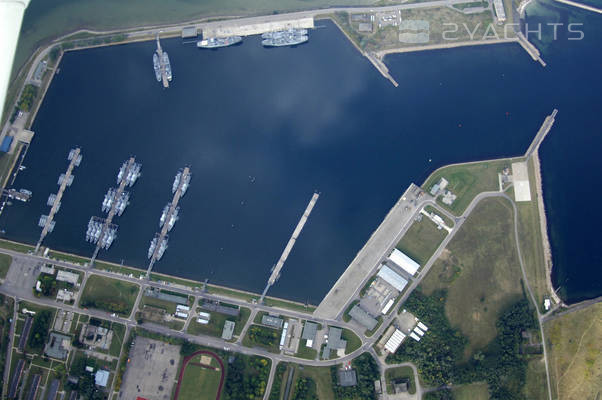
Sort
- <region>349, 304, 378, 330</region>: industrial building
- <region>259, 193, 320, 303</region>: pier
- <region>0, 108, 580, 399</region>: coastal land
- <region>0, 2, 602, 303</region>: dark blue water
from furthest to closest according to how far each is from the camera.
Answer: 1. <region>0, 2, 602, 303</region>: dark blue water
2. <region>259, 193, 320, 303</region>: pier
3. <region>349, 304, 378, 330</region>: industrial building
4. <region>0, 108, 580, 399</region>: coastal land

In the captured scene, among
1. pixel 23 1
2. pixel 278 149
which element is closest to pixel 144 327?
pixel 278 149

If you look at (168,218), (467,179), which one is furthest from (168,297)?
(467,179)

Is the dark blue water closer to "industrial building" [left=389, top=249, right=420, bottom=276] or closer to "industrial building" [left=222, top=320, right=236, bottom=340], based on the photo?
"industrial building" [left=389, top=249, right=420, bottom=276]

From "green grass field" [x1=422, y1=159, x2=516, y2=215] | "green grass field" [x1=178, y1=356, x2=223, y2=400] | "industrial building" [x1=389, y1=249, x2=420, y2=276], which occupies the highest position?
"green grass field" [x1=422, y1=159, x2=516, y2=215]

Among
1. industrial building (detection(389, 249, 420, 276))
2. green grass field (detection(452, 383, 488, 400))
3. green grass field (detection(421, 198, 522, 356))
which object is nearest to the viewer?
green grass field (detection(452, 383, 488, 400))

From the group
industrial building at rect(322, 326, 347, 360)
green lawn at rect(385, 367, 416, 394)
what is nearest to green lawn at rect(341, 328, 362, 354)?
industrial building at rect(322, 326, 347, 360)

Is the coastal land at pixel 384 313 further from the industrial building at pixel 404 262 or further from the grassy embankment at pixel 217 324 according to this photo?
the industrial building at pixel 404 262

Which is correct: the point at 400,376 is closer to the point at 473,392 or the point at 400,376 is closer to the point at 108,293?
the point at 473,392

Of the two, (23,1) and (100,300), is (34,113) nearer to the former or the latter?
(23,1)
